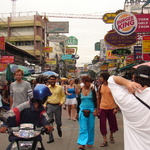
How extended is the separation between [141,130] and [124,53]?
1234 cm

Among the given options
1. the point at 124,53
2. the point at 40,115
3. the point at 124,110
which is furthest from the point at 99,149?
the point at 124,53

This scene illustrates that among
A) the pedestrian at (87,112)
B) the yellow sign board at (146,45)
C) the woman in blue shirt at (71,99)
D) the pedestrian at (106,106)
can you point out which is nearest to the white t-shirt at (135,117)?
the pedestrian at (87,112)

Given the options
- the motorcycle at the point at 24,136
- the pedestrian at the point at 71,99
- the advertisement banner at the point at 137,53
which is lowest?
the pedestrian at the point at 71,99

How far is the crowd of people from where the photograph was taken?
7.26 ft

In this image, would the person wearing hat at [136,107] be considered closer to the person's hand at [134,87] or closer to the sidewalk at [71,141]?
the person's hand at [134,87]

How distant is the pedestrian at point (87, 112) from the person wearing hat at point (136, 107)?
11.5ft

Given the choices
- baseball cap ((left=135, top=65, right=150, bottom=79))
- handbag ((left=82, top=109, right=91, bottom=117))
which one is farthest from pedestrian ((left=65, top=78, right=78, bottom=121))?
baseball cap ((left=135, top=65, right=150, bottom=79))

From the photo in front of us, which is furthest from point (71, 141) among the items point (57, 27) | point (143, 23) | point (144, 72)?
point (57, 27)

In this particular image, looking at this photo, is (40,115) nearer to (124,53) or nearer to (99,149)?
(99,149)

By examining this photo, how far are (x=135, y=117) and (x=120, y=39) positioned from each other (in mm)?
10731

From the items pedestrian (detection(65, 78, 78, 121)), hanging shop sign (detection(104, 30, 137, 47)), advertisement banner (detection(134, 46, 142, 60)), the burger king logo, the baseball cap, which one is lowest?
pedestrian (detection(65, 78, 78, 121))

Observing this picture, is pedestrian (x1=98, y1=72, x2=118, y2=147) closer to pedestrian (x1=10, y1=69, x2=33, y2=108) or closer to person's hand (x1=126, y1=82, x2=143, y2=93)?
pedestrian (x1=10, y1=69, x2=33, y2=108)

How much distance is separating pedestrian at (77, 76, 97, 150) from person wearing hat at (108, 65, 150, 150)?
3503 mm

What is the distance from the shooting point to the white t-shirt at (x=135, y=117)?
2.17 m
